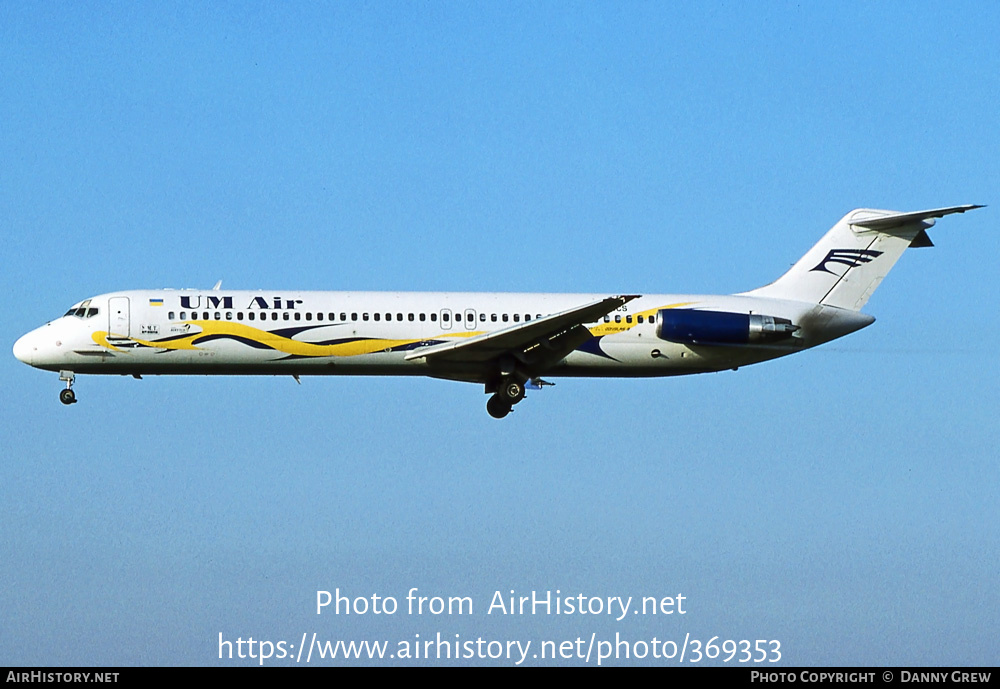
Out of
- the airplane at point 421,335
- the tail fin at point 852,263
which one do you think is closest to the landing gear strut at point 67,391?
the airplane at point 421,335

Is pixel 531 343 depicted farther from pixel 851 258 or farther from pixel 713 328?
pixel 851 258

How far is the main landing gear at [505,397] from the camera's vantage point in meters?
38.3

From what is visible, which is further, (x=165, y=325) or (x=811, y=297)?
(x=811, y=297)

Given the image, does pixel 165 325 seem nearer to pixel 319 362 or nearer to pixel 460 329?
pixel 319 362

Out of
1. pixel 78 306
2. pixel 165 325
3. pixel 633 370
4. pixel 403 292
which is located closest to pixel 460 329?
pixel 403 292

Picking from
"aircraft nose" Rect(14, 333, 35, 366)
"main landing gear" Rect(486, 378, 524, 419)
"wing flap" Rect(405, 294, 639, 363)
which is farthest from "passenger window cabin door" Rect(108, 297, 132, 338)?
"main landing gear" Rect(486, 378, 524, 419)

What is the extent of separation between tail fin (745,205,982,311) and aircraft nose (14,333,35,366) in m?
19.9

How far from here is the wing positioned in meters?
36.4

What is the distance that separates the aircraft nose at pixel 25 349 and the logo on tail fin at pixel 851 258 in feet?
70.6

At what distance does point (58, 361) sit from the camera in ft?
122

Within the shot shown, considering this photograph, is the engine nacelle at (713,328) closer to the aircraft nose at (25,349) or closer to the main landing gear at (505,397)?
the main landing gear at (505,397)

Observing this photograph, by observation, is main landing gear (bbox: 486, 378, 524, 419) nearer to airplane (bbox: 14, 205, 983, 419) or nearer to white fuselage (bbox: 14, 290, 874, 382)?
airplane (bbox: 14, 205, 983, 419)
